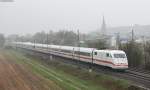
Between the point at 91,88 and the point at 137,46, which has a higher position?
the point at 137,46

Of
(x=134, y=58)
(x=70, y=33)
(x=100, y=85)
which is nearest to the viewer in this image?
(x=100, y=85)

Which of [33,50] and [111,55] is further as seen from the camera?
[33,50]

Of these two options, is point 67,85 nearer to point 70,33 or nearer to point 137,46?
point 137,46

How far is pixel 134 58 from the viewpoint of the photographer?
46.3m

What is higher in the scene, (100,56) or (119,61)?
(100,56)

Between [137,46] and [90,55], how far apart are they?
8304 millimetres

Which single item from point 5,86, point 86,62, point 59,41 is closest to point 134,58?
point 86,62

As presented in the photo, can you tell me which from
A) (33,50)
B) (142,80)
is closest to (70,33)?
(33,50)

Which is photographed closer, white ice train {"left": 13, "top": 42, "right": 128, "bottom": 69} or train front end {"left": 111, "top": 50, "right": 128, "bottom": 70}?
train front end {"left": 111, "top": 50, "right": 128, "bottom": 70}

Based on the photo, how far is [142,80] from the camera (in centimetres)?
3197

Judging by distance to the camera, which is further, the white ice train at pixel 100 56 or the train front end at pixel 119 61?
the white ice train at pixel 100 56

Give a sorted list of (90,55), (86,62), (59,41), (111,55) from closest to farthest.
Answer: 1. (111,55)
2. (90,55)
3. (86,62)
4. (59,41)

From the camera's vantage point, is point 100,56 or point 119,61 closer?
point 119,61

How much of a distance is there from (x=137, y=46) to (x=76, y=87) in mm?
21619
